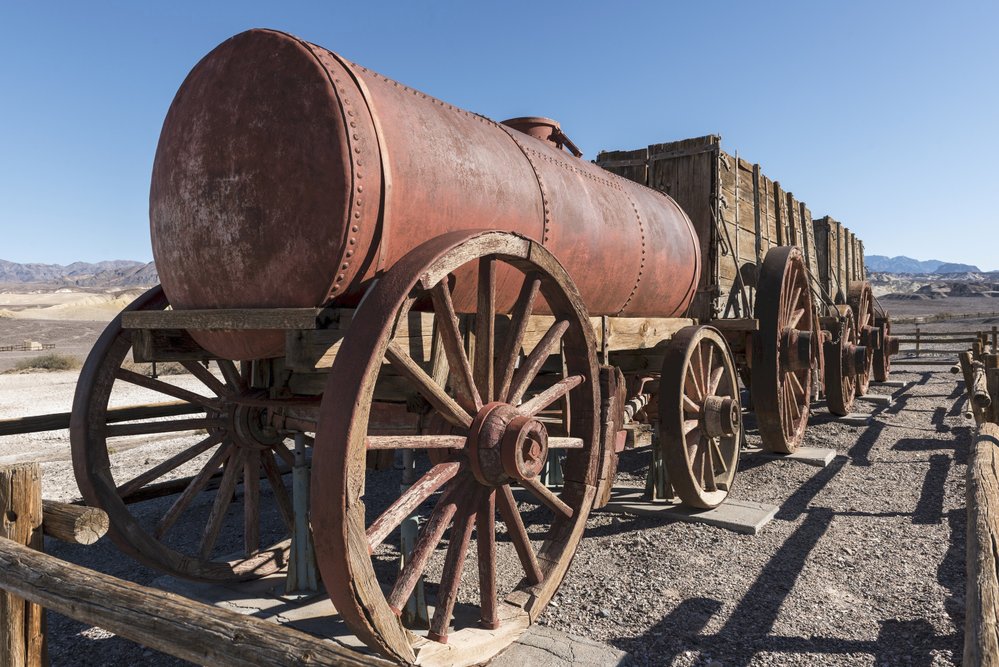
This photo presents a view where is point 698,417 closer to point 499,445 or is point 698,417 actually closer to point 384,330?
point 499,445

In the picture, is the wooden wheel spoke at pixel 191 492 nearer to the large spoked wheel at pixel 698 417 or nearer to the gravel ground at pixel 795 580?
the gravel ground at pixel 795 580

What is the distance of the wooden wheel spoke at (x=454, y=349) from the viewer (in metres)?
2.80

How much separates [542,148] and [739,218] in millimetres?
3880

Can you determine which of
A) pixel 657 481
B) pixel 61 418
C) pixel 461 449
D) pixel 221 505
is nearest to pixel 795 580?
pixel 657 481

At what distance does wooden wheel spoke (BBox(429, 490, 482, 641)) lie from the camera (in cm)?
289

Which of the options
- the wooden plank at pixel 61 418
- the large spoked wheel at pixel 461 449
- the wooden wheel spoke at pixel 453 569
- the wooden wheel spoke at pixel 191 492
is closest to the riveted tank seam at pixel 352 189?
the large spoked wheel at pixel 461 449

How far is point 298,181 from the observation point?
2797 mm

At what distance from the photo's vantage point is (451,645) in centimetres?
286

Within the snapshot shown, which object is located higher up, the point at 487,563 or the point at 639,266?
the point at 639,266

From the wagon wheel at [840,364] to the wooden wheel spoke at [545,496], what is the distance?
6.52 m

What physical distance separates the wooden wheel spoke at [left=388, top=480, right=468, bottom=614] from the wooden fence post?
130cm

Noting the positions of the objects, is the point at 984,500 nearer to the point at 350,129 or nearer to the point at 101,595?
the point at 350,129

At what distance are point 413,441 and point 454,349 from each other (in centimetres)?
45

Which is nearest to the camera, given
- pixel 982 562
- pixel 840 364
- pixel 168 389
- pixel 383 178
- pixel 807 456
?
pixel 982 562
